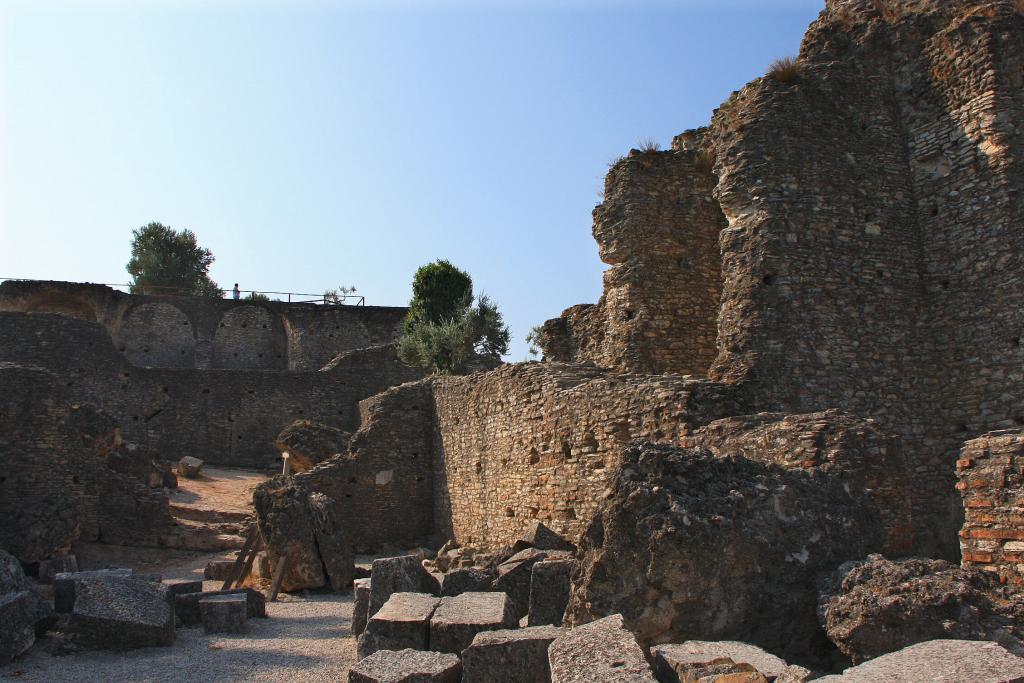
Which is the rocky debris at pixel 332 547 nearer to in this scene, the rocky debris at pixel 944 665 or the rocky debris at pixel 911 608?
the rocky debris at pixel 911 608

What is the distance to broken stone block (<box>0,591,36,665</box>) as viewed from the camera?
7.95 m

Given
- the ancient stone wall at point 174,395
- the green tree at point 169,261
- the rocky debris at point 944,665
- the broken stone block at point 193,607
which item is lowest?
the broken stone block at point 193,607

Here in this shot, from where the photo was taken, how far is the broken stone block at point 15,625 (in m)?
7.95

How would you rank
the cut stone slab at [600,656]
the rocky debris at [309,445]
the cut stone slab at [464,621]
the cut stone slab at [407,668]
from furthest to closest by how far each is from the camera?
the rocky debris at [309,445]
the cut stone slab at [464,621]
the cut stone slab at [407,668]
the cut stone slab at [600,656]

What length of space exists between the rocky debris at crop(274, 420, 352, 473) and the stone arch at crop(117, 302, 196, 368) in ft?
65.6

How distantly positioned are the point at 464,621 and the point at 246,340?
34.8 metres

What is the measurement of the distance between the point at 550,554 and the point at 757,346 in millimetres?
3598

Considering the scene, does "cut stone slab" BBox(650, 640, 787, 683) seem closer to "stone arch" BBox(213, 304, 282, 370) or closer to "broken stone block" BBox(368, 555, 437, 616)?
"broken stone block" BBox(368, 555, 437, 616)

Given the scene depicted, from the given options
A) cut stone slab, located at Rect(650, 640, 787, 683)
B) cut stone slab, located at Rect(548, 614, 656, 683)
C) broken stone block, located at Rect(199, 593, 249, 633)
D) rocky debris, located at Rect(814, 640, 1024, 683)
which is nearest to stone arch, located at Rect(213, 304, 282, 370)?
broken stone block, located at Rect(199, 593, 249, 633)

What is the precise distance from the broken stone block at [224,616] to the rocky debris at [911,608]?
6957 mm

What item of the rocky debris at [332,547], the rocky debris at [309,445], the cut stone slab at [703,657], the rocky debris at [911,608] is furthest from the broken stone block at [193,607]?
the rocky debris at [309,445]

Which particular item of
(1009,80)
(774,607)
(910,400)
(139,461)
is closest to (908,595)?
(774,607)

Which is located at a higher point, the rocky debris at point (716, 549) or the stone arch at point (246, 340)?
the stone arch at point (246, 340)

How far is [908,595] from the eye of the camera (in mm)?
5008
